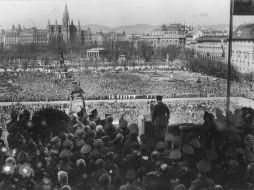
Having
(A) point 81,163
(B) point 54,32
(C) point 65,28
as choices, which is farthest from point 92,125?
(B) point 54,32

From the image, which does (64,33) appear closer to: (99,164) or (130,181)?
(99,164)

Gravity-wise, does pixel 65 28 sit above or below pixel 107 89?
above

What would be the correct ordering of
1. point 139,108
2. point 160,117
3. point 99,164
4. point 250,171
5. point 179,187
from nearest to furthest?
point 179,187
point 99,164
point 250,171
point 160,117
point 139,108

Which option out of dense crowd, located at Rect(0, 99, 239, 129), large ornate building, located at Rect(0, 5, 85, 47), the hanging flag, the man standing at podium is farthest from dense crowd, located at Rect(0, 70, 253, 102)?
the hanging flag

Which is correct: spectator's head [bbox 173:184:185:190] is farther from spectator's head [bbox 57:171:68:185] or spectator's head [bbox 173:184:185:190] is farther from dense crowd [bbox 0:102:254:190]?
spectator's head [bbox 57:171:68:185]

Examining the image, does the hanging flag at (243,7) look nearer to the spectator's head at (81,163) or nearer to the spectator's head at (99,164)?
the spectator's head at (99,164)

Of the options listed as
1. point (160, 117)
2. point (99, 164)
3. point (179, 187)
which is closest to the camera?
point (179, 187)

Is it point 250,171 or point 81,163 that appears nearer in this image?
point 81,163
